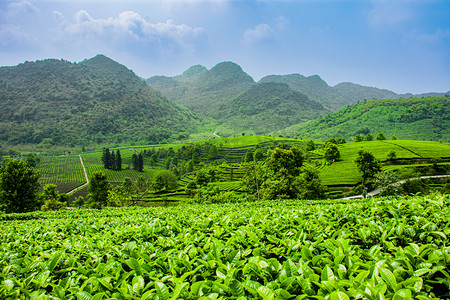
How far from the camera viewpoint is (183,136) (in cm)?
19738

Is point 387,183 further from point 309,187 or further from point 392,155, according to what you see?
point 392,155

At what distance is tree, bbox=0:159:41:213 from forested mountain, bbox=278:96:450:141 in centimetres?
15691

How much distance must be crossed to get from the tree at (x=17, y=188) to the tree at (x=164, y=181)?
107ft

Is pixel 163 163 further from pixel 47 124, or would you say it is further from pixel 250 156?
pixel 47 124

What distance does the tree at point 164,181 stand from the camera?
2433 inches

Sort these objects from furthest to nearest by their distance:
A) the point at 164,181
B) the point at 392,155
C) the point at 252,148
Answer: the point at 252,148
the point at 164,181
the point at 392,155

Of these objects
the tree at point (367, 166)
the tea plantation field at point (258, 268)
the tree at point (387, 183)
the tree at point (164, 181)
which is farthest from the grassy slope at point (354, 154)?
the tea plantation field at point (258, 268)

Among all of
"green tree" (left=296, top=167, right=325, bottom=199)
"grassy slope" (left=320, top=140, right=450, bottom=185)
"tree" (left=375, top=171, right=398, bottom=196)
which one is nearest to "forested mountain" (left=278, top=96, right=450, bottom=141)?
"grassy slope" (left=320, top=140, right=450, bottom=185)

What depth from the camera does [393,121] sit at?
471ft

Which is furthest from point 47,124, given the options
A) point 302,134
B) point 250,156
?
point 302,134

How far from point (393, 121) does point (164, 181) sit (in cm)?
16023

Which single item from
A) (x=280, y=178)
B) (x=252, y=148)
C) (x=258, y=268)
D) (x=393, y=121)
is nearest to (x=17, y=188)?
(x=280, y=178)

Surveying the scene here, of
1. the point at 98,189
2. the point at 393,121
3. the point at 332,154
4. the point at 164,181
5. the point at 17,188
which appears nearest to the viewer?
the point at 17,188

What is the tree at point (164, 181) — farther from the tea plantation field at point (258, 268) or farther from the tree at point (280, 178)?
the tea plantation field at point (258, 268)
